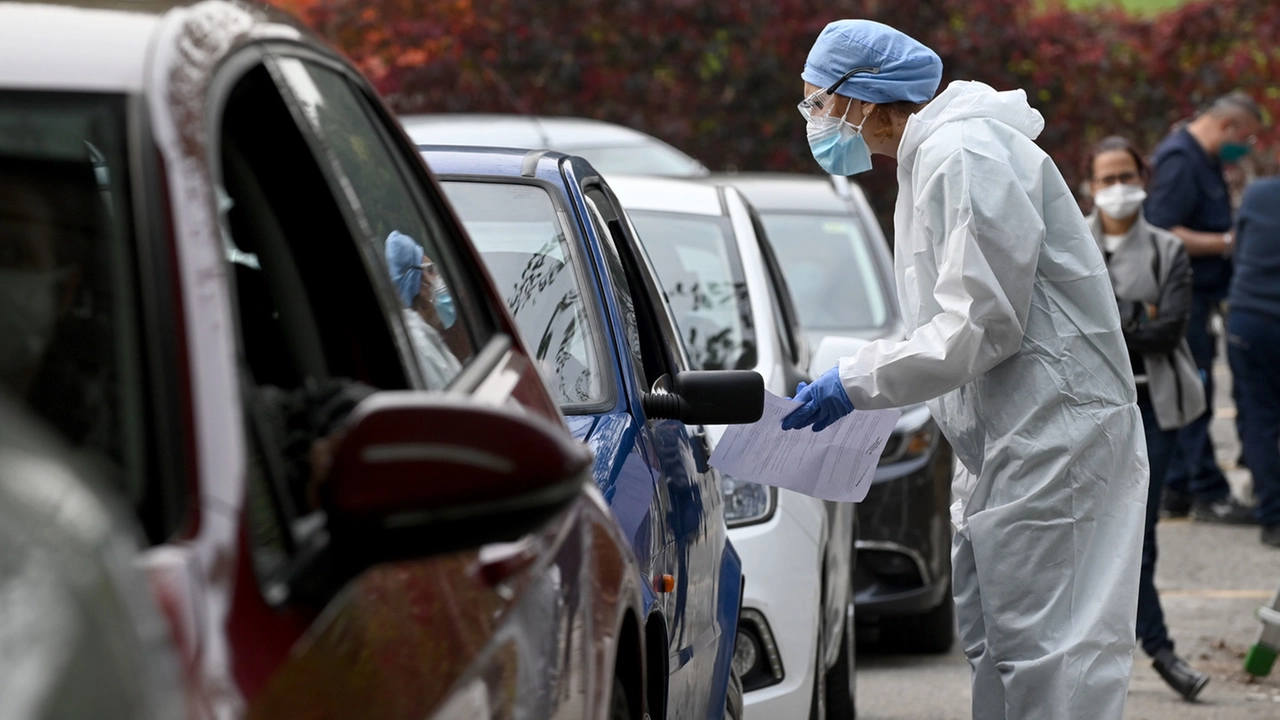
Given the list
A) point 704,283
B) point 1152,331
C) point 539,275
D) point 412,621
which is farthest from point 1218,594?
point 412,621

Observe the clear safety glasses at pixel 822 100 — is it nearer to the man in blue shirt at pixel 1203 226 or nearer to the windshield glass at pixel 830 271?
the windshield glass at pixel 830 271

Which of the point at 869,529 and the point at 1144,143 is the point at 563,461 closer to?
the point at 869,529

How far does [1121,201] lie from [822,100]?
2.74m

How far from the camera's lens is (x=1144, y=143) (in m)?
17.1

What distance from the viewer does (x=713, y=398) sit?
414 centimetres

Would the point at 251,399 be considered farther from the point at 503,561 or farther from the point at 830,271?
the point at 830,271

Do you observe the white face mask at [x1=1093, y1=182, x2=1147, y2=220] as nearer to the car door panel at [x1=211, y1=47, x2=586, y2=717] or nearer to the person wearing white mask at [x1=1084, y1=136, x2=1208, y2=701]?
the person wearing white mask at [x1=1084, y1=136, x2=1208, y2=701]

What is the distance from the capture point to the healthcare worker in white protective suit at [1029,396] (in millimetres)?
4152

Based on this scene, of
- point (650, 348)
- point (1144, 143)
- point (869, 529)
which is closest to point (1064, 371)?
point (650, 348)

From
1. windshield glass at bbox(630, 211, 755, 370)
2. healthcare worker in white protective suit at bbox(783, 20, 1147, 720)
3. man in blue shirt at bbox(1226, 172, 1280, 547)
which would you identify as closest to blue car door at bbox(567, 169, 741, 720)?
healthcare worker in white protective suit at bbox(783, 20, 1147, 720)

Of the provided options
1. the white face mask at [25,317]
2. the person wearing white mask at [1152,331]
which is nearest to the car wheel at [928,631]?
the person wearing white mask at [1152,331]

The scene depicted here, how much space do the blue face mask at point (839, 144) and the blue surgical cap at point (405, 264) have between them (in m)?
1.99

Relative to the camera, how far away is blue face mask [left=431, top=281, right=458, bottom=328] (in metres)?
2.80

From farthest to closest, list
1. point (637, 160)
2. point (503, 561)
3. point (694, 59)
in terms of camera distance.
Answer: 1. point (694, 59)
2. point (637, 160)
3. point (503, 561)
